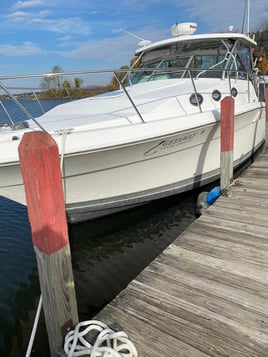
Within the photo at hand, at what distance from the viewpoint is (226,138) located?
4.25m

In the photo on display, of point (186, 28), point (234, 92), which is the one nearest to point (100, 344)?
point (234, 92)

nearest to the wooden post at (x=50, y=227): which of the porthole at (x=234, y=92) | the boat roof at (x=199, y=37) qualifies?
the porthole at (x=234, y=92)

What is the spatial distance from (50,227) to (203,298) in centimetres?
119

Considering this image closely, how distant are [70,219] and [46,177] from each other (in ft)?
9.02

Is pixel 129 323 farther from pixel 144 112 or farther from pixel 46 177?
pixel 144 112

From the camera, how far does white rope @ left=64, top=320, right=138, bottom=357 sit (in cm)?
164

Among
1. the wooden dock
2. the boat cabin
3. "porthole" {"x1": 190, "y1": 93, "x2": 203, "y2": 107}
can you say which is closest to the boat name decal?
"porthole" {"x1": 190, "y1": 93, "x2": 203, "y2": 107}

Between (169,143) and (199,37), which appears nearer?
(169,143)

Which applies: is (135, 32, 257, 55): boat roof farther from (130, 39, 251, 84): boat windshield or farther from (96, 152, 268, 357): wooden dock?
(96, 152, 268, 357): wooden dock

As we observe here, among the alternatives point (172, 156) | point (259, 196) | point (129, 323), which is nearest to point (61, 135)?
point (172, 156)

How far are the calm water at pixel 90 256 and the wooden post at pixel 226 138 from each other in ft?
2.90

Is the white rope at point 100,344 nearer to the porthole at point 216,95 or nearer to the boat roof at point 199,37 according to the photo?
the porthole at point 216,95

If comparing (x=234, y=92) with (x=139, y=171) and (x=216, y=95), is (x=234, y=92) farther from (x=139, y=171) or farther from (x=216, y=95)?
(x=139, y=171)

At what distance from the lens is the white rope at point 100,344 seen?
5.38 ft
